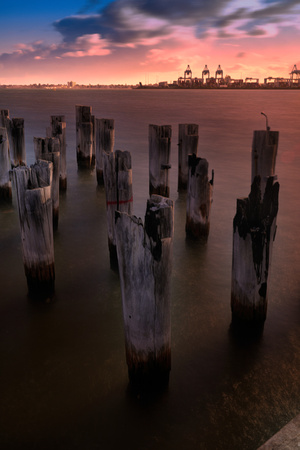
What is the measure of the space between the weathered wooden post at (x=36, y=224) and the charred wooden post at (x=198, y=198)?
2.03 metres

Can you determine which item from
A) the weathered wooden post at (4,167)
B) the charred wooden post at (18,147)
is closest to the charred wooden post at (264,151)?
the weathered wooden post at (4,167)

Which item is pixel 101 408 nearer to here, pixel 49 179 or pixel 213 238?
pixel 49 179

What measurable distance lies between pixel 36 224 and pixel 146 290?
1.76m

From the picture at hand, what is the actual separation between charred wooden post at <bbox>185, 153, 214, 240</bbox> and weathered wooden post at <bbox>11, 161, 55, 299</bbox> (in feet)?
6.67

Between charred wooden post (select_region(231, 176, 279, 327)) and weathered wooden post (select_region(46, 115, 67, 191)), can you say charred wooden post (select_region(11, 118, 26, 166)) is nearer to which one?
weathered wooden post (select_region(46, 115, 67, 191))

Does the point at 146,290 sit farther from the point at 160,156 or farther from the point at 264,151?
the point at 160,156

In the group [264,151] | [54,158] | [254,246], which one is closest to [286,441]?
[254,246]

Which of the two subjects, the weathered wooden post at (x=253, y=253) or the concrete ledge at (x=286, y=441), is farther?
the weathered wooden post at (x=253, y=253)

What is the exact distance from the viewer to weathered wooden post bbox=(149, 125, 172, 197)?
24.8 feet

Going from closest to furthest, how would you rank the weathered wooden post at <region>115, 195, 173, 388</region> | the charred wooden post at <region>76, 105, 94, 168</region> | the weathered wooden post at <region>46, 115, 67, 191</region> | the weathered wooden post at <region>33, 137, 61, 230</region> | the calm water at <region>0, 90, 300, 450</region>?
the weathered wooden post at <region>115, 195, 173, 388</region> < the calm water at <region>0, 90, 300, 450</region> < the weathered wooden post at <region>33, 137, 61, 230</region> < the weathered wooden post at <region>46, 115, 67, 191</region> < the charred wooden post at <region>76, 105, 94, 168</region>

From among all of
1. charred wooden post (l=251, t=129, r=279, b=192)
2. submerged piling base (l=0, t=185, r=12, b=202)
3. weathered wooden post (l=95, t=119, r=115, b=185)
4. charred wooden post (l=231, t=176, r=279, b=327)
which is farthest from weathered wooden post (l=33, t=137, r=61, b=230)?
charred wooden post (l=231, t=176, r=279, b=327)

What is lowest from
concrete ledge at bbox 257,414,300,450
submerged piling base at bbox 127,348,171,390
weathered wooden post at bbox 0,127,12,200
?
submerged piling base at bbox 127,348,171,390

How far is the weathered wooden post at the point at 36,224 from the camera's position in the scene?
3.87 meters

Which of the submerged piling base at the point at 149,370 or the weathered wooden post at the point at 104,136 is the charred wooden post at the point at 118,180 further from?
the weathered wooden post at the point at 104,136
